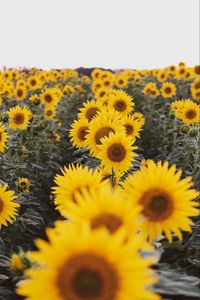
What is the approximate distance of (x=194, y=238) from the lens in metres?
3.11

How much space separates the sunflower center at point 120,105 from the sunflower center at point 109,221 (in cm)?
454

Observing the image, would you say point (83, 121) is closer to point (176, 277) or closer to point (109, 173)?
point (109, 173)

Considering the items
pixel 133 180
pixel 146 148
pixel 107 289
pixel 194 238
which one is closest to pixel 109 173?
pixel 194 238

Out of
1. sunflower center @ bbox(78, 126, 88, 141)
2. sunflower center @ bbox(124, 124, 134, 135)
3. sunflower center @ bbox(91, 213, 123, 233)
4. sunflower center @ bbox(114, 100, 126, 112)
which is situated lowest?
sunflower center @ bbox(91, 213, 123, 233)

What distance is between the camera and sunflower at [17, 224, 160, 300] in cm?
134

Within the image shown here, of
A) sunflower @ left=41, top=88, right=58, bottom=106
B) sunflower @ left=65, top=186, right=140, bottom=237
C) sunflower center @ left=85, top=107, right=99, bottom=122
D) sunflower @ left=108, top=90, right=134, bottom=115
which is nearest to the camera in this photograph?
sunflower @ left=65, top=186, right=140, bottom=237

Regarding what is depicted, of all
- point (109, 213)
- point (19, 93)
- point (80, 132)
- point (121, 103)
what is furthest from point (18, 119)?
point (109, 213)

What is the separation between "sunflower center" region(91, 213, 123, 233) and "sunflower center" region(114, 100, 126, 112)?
179 inches

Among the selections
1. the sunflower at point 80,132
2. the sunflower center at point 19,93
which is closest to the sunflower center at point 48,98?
the sunflower center at point 19,93

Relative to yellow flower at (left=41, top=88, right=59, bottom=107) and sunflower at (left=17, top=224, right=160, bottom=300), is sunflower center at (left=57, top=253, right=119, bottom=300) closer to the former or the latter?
sunflower at (left=17, top=224, right=160, bottom=300)

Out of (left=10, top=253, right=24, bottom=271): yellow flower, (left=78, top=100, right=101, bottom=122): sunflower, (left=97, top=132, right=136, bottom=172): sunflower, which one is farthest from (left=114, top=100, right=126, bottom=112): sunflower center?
(left=10, top=253, right=24, bottom=271): yellow flower

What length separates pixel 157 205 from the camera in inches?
79.8

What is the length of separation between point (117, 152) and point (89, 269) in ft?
7.93

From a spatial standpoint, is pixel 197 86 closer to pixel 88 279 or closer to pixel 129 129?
pixel 129 129
